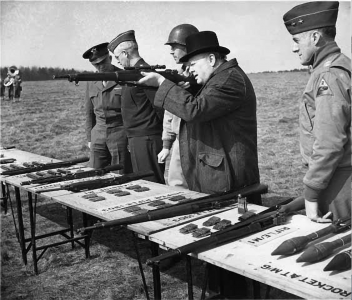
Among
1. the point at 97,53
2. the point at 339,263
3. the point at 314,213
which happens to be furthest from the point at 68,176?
the point at 339,263

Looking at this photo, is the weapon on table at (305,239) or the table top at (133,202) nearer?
the weapon on table at (305,239)

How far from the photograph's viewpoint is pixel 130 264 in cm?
515

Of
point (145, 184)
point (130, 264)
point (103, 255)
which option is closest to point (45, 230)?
point (103, 255)

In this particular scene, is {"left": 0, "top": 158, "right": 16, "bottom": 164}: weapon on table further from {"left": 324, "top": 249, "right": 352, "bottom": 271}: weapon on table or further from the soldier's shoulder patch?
{"left": 324, "top": 249, "right": 352, "bottom": 271}: weapon on table

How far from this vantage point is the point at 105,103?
6.41m

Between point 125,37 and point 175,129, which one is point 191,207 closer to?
point 175,129

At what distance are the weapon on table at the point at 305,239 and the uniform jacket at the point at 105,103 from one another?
13.4 ft

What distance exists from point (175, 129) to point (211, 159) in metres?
1.51

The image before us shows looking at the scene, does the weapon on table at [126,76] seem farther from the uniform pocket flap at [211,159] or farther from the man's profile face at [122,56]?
the man's profile face at [122,56]

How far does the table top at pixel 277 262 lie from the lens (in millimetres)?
2131

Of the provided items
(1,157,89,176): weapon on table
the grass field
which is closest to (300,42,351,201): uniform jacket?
the grass field

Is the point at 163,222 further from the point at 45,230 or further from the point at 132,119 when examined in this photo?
the point at 45,230

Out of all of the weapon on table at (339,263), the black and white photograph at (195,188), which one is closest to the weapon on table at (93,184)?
the black and white photograph at (195,188)

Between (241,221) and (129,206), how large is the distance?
3.48ft
